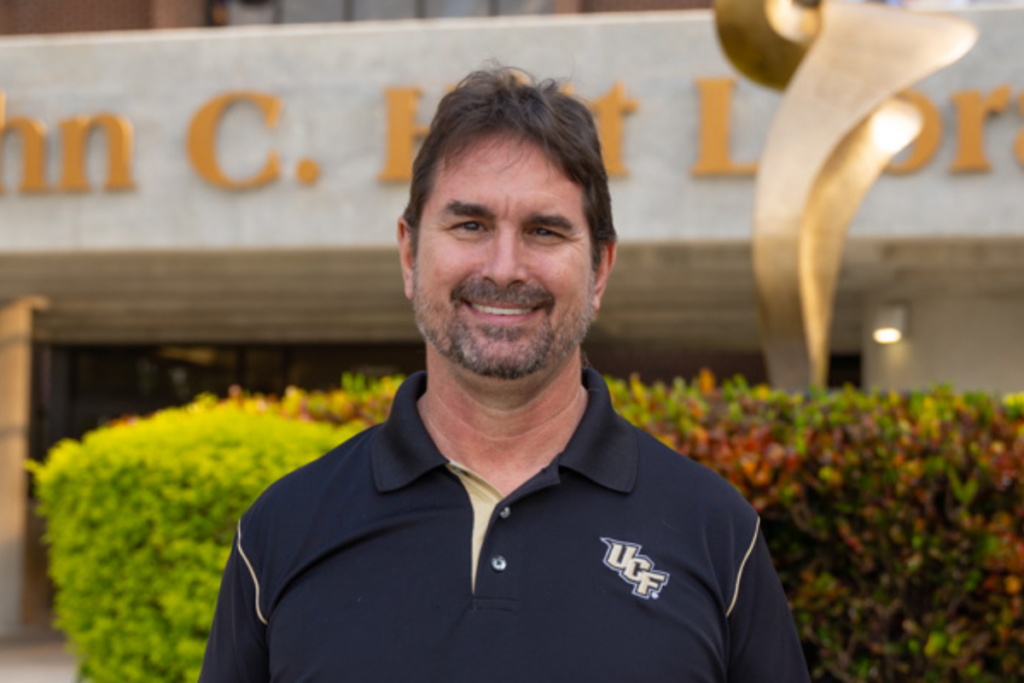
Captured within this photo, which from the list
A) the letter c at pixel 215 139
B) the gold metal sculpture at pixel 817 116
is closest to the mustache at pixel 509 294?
the gold metal sculpture at pixel 817 116

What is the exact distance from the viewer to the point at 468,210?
1788 millimetres

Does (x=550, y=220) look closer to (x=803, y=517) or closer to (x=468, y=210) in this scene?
(x=468, y=210)

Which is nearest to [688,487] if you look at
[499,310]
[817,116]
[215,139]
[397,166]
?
[499,310]

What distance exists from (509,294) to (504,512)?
1.13 ft

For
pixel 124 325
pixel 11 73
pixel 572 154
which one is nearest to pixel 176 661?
pixel 572 154

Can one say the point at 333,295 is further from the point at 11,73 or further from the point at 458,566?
the point at 458,566

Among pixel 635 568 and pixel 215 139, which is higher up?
pixel 215 139

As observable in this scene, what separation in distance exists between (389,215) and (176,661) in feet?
17.9

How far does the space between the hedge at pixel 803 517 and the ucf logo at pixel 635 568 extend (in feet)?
8.12

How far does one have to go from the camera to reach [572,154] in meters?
1.80

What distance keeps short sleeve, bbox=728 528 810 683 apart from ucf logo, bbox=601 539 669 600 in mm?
151

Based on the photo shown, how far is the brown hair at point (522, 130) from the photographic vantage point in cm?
179

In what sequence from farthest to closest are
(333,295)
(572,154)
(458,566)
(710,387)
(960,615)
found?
(333,295) < (710,387) < (960,615) < (572,154) < (458,566)

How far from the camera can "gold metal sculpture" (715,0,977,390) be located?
245 inches
